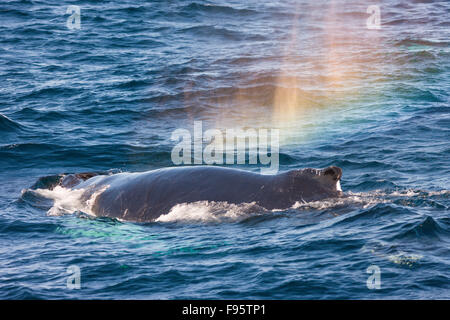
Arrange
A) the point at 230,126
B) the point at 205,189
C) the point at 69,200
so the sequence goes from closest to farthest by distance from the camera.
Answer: the point at 205,189
the point at 69,200
the point at 230,126

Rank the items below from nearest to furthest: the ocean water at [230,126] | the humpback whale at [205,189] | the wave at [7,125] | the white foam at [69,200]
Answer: the ocean water at [230,126], the humpback whale at [205,189], the white foam at [69,200], the wave at [7,125]

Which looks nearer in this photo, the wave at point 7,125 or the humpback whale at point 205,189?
the humpback whale at point 205,189

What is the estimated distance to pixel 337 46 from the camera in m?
34.8

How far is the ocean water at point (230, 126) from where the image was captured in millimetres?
9969

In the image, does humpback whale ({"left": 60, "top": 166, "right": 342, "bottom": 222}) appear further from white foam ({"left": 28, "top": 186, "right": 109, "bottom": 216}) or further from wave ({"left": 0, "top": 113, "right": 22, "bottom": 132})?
wave ({"left": 0, "top": 113, "right": 22, "bottom": 132})

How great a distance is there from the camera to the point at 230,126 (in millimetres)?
22094

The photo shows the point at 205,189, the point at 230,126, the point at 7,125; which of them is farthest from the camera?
the point at 7,125

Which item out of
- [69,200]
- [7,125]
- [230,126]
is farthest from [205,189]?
[7,125]

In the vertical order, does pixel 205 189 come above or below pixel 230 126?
above

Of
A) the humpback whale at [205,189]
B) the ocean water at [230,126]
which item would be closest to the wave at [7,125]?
the ocean water at [230,126]

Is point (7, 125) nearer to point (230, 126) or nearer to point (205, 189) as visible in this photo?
point (230, 126)

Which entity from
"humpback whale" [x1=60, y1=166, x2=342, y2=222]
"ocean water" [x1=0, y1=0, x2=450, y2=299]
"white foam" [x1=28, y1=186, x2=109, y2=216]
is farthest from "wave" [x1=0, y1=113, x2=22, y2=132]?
"humpback whale" [x1=60, y1=166, x2=342, y2=222]

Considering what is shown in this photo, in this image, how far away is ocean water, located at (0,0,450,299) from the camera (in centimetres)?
997

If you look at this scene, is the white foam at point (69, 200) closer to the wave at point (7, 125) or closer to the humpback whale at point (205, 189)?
the humpback whale at point (205, 189)
